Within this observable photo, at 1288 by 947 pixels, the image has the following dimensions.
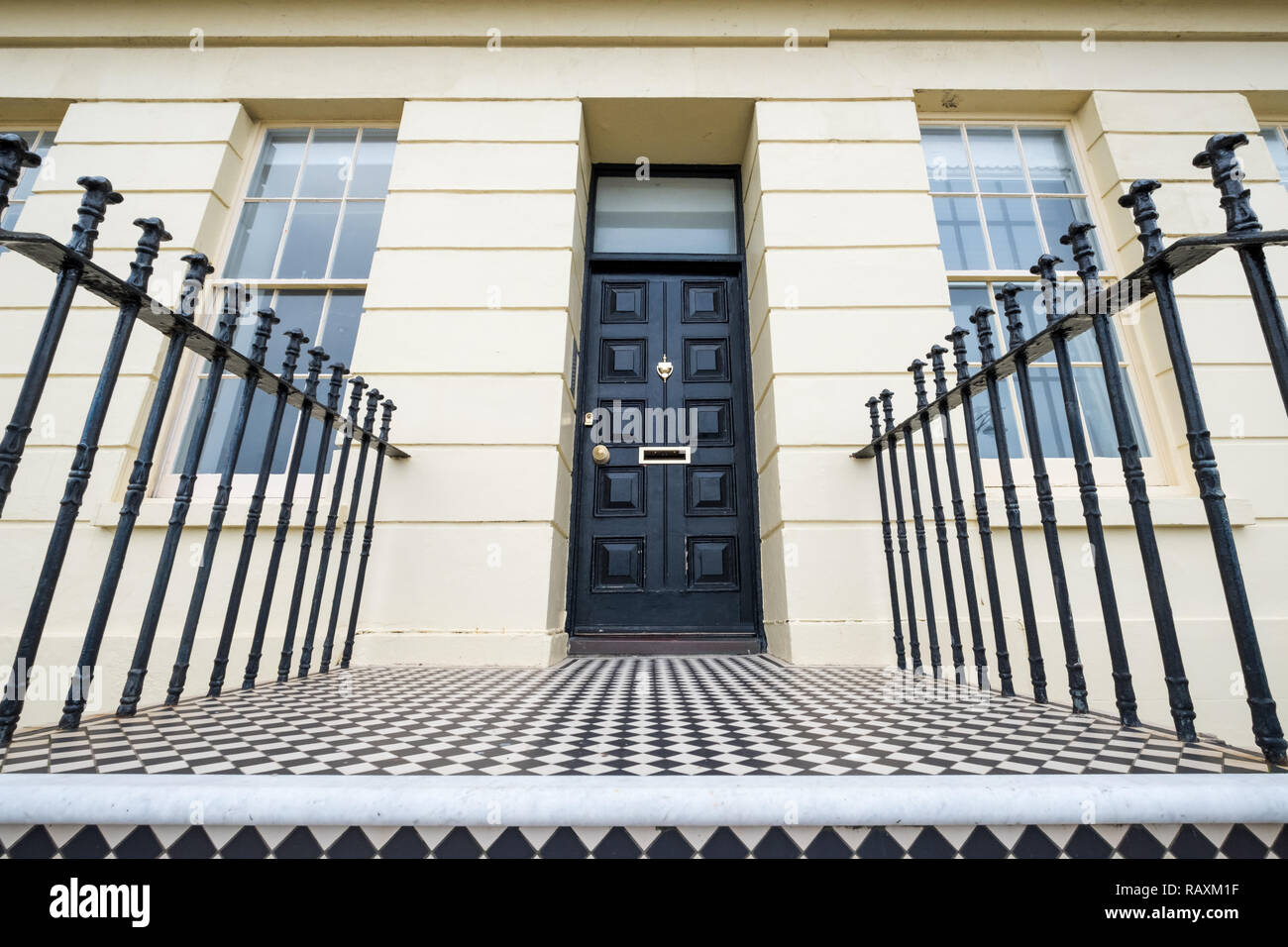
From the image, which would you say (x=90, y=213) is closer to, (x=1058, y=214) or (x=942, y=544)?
(x=942, y=544)

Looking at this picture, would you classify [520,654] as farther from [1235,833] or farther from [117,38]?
[117,38]

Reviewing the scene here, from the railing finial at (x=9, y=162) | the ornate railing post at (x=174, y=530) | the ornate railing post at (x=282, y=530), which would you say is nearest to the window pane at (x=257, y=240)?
the ornate railing post at (x=282, y=530)

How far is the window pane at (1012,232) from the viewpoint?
336cm

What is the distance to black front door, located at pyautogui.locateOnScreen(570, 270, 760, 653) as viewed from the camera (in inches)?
130

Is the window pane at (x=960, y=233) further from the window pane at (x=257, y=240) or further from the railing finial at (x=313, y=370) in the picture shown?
the window pane at (x=257, y=240)

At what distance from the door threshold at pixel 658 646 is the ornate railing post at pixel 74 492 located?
7.65 feet

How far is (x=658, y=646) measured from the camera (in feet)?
10.4

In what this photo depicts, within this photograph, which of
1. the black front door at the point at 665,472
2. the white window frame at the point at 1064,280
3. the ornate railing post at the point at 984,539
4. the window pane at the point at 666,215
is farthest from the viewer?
the window pane at the point at 666,215

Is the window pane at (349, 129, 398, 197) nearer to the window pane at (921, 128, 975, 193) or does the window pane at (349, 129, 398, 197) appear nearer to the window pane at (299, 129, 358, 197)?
the window pane at (299, 129, 358, 197)

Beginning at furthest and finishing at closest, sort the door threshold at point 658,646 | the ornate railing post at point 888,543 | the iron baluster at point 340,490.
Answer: the door threshold at point 658,646
the ornate railing post at point 888,543
the iron baluster at point 340,490

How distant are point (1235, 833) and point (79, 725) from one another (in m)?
2.20

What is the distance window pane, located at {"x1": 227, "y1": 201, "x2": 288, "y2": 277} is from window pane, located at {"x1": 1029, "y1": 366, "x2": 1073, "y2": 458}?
4.60 metres
